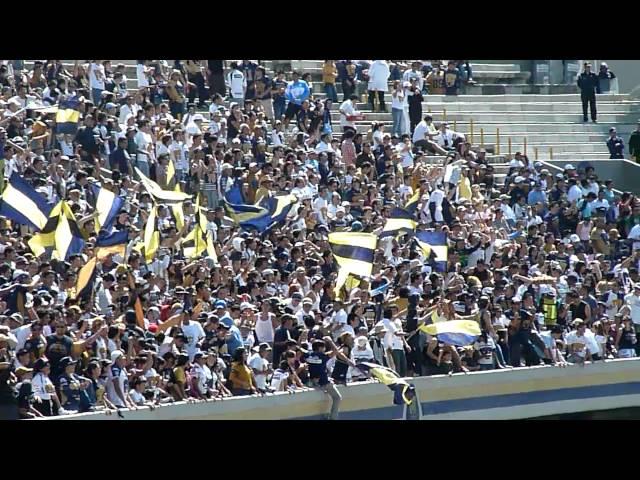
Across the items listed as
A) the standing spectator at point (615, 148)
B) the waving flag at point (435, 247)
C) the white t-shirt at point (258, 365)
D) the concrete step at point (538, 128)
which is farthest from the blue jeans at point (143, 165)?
the standing spectator at point (615, 148)

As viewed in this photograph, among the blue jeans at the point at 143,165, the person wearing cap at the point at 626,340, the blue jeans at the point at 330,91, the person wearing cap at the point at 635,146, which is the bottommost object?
the person wearing cap at the point at 626,340

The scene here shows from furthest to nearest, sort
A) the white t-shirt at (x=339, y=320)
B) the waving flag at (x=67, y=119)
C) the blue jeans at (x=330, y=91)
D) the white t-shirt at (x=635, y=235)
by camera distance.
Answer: the blue jeans at (x=330, y=91) < the white t-shirt at (x=635, y=235) < the waving flag at (x=67, y=119) < the white t-shirt at (x=339, y=320)

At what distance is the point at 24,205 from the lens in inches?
830

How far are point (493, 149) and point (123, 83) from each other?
337 inches

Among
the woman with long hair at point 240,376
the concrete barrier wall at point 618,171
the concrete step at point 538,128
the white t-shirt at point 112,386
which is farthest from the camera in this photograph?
the concrete step at point 538,128

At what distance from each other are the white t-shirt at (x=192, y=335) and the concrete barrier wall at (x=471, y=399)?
67 cm

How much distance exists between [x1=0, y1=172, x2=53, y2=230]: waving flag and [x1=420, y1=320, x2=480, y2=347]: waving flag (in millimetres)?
4625

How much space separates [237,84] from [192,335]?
941 cm

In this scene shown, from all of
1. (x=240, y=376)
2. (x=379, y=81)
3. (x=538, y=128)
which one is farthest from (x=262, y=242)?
(x=538, y=128)

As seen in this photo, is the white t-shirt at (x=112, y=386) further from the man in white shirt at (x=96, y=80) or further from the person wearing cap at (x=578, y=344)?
the man in white shirt at (x=96, y=80)

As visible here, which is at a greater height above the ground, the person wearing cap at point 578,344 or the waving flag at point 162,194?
the waving flag at point 162,194

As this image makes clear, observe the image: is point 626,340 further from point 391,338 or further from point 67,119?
point 67,119

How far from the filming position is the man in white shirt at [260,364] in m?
20.6
